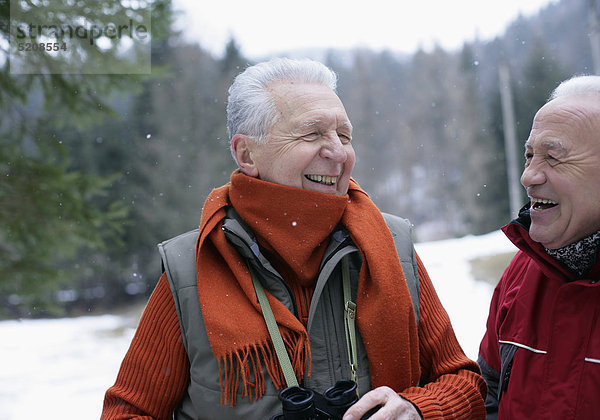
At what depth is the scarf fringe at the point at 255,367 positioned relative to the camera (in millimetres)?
1682

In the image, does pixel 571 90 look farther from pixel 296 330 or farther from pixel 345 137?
pixel 296 330

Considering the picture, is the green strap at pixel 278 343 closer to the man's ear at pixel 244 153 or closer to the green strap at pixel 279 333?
the green strap at pixel 279 333

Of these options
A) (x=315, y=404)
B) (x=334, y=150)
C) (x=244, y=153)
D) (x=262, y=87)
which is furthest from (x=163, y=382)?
(x=262, y=87)

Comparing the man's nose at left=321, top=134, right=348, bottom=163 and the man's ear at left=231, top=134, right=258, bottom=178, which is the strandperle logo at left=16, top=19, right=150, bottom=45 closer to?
the man's ear at left=231, top=134, right=258, bottom=178

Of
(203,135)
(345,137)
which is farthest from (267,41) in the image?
(345,137)

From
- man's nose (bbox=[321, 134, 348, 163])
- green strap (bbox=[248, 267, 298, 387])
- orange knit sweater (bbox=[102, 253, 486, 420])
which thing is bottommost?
orange knit sweater (bbox=[102, 253, 486, 420])

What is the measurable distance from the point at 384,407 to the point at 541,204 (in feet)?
2.91

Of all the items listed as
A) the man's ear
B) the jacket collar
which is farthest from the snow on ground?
the man's ear

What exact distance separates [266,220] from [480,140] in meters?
31.1

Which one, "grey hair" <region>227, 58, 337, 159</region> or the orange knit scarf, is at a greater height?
"grey hair" <region>227, 58, 337, 159</region>

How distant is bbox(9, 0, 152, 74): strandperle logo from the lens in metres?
5.21

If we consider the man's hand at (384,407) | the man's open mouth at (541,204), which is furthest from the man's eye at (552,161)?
the man's hand at (384,407)

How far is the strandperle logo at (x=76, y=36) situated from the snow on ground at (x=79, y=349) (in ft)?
12.2

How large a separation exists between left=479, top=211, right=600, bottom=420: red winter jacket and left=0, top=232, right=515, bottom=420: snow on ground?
3629 millimetres
